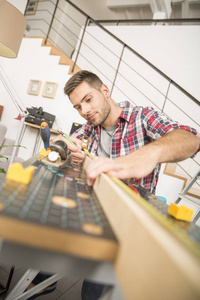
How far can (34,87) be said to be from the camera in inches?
149

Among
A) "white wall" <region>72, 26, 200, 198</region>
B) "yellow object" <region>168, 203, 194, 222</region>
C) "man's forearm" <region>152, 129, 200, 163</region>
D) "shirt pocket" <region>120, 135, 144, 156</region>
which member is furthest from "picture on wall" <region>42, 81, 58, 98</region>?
"yellow object" <region>168, 203, 194, 222</region>

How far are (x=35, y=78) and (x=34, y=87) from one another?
0.70 ft

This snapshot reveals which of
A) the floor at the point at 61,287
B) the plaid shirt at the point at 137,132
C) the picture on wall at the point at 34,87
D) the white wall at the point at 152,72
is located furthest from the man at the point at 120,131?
the picture on wall at the point at 34,87

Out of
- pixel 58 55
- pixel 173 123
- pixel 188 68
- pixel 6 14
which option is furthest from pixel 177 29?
pixel 173 123

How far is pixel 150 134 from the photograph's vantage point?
1190mm

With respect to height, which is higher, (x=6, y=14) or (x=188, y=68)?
(x=188, y=68)

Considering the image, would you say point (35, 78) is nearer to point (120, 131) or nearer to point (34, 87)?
point (34, 87)

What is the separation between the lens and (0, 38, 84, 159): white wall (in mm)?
3473

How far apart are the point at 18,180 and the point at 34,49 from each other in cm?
430

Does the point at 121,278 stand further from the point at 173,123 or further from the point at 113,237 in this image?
the point at 173,123

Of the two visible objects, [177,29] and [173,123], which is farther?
[177,29]

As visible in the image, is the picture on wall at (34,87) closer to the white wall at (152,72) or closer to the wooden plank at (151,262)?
the white wall at (152,72)

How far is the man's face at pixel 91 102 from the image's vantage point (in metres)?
1.31

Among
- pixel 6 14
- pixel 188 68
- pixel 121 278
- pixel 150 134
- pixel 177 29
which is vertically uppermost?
pixel 177 29
